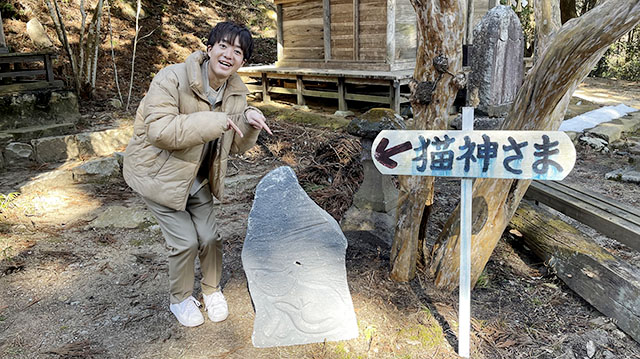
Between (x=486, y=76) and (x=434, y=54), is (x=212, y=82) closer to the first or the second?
(x=434, y=54)

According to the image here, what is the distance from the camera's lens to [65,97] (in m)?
7.57

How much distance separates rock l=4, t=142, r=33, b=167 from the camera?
250 inches

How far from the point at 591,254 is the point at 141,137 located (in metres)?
3.15

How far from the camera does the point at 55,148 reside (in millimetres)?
6637

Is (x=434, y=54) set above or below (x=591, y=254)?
above

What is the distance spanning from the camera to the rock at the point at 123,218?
4688 millimetres

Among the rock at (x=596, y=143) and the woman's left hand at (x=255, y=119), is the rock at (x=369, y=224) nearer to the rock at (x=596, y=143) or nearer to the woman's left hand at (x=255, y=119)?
the woman's left hand at (x=255, y=119)

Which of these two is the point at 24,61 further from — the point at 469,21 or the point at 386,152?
the point at 469,21

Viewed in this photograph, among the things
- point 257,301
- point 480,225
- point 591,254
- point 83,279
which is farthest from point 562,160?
point 83,279

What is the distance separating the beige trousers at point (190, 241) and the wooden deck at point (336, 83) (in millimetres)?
6033

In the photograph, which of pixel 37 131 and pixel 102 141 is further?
pixel 102 141

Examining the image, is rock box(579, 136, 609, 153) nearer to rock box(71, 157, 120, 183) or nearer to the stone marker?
the stone marker

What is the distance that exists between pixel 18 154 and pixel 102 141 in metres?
1.14

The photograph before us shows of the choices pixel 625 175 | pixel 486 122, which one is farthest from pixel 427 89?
pixel 625 175
